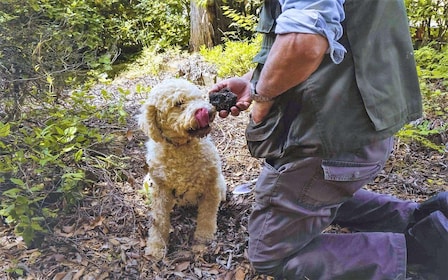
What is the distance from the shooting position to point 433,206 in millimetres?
2180

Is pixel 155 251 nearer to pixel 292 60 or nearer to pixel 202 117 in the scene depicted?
pixel 202 117

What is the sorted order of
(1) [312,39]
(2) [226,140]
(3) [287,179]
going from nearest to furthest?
(1) [312,39], (3) [287,179], (2) [226,140]

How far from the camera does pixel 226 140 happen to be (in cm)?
392

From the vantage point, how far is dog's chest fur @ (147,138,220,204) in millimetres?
2510

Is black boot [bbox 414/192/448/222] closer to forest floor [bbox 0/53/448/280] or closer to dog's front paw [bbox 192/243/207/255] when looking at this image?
forest floor [bbox 0/53/448/280]

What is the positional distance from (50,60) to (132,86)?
7.09ft

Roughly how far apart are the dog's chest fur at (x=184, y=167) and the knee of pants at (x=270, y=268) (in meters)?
0.67

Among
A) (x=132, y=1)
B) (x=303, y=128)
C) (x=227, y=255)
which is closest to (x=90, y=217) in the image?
(x=227, y=255)

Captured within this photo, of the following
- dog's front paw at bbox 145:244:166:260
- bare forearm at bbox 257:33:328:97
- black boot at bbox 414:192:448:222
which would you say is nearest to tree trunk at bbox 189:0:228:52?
dog's front paw at bbox 145:244:166:260

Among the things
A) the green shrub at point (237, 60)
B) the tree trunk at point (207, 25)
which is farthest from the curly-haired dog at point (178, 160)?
the tree trunk at point (207, 25)

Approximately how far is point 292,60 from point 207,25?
5983 millimetres

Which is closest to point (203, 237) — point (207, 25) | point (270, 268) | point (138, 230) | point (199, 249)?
point (199, 249)

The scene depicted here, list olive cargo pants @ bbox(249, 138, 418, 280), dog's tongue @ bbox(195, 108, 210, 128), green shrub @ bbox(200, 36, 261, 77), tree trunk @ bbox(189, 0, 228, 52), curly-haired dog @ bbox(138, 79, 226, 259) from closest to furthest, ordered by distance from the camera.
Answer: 1. olive cargo pants @ bbox(249, 138, 418, 280)
2. dog's tongue @ bbox(195, 108, 210, 128)
3. curly-haired dog @ bbox(138, 79, 226, 259)
4. green shrub @ bbox(200, 36, 261, 77)
5. tree trunk @ bbox(189, 0, 228, 52)

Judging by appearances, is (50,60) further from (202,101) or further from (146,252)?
(146,252)
